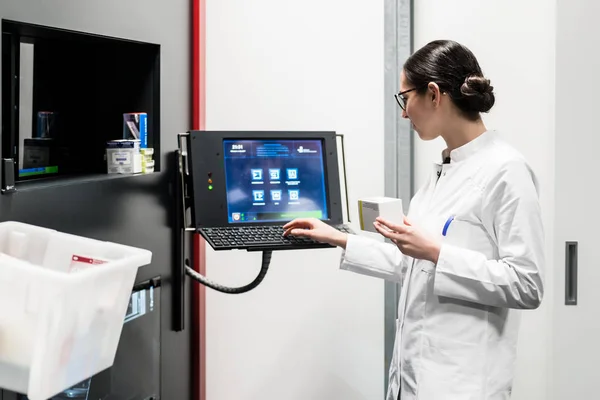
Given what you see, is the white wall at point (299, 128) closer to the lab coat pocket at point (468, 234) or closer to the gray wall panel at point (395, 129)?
the gray wall panel at point (395, 129)

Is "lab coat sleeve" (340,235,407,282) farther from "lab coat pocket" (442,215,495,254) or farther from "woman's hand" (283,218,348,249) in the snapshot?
"lab coat pocket" (442,215,495,254)

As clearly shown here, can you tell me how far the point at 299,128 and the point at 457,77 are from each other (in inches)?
29.6

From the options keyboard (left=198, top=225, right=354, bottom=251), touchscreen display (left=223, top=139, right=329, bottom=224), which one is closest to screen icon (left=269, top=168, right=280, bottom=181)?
touchscreen display (left=223, top=139, right=329, bottom=224)

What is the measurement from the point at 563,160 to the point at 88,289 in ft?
4.68

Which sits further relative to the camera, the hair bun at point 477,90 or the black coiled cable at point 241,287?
the black coiled cable at point 241,287

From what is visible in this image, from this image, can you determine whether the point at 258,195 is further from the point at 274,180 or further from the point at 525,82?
the point at 525,82

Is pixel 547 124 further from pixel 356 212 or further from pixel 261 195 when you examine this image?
pixel 261 195

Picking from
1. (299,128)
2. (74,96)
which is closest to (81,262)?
(74,96)

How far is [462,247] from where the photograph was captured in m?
1.58

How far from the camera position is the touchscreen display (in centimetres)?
186

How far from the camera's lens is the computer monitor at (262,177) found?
183 cm

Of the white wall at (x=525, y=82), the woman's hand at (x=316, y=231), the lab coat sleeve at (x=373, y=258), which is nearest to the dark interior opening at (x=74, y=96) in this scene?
the woman's hand at (x=316, y=231)

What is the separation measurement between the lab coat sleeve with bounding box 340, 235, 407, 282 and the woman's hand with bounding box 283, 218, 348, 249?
0.03 meters

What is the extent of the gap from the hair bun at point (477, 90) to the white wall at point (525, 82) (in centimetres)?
64
